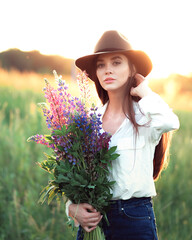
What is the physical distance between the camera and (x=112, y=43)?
2303 mm

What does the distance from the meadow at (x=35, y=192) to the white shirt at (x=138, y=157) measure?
139 cm

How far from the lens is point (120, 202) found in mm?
2182

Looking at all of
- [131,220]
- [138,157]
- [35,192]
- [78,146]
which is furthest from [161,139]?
[35,192]

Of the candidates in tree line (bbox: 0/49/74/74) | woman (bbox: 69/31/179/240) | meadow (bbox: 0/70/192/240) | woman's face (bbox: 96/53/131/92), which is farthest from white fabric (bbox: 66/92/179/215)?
tree line (bbox: 0/49/74/74)

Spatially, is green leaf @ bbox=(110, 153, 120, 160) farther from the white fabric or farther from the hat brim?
the hat brim

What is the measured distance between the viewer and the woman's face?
2311mm

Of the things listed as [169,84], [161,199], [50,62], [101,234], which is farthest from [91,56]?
[50,62]

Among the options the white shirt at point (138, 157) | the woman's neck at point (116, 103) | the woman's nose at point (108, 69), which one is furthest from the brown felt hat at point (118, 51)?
the white shirt at point (138, 157)

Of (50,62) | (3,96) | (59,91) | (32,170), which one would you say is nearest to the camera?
(59,91)

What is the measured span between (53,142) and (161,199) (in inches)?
115

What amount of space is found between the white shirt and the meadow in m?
1.39

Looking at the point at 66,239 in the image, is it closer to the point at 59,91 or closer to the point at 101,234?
the point at 101,234

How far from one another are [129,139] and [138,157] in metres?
0.15

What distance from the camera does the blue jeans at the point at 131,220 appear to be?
217 cm
